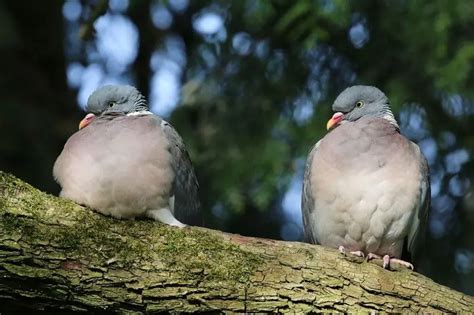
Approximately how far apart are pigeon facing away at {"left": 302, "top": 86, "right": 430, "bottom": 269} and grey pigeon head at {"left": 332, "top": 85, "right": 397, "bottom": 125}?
0.44 ft

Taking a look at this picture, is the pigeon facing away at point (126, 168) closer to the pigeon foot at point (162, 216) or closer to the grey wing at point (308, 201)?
the pigeon foot at point (162, 216)

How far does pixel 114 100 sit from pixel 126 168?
525 millimetres

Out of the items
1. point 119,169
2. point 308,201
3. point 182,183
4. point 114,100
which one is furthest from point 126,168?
point 308,201

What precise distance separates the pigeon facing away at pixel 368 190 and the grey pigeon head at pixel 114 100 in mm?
895

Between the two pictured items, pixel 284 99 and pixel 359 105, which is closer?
pixel 359 105

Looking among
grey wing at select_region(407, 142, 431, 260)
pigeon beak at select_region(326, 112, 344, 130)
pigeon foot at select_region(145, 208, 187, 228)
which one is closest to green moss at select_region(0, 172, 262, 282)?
pigeon foot at select_region(145, 208, 187, 228)

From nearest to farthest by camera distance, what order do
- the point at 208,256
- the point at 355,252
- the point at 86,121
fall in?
1. the point at 208,256
2. the point at 355,252
3. the point at 86,121

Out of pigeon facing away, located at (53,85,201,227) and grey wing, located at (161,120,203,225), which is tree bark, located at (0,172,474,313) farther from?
grey wing, located at (161,120,203,225)

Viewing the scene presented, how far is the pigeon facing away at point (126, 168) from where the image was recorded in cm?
369

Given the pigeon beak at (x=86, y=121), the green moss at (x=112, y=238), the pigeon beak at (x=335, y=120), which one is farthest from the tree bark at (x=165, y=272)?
the pigeon beak at (x=335, y=120)

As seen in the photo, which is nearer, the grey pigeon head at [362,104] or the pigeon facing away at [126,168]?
the pigeon facing away at [126,168]

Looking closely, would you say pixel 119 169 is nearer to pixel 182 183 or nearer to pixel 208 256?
pixel 182 183

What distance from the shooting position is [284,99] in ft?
19.8

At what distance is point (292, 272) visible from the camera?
352 cm
